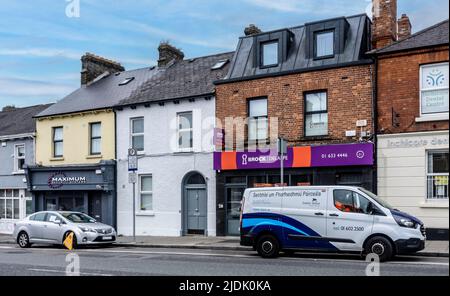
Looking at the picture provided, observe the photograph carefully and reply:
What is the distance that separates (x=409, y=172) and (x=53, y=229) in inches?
496

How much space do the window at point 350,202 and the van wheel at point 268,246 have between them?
197 centimetres

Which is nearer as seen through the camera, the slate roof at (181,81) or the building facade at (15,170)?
the slate roof at (181,81)

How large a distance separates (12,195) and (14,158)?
2.11 m

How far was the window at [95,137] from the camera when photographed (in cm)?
2462

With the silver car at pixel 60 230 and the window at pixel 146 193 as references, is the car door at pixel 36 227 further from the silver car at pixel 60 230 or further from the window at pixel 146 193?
the window at pixel 146 193

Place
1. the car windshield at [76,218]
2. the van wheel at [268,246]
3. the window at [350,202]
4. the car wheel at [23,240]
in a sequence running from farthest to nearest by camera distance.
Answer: the car wheel at [23,240] → the car windshield at [76,218] → the van wheel at [268,246] → the window at [350,202]

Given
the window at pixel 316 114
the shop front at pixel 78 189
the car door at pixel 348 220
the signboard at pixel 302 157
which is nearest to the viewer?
the car door at pixel 348 220

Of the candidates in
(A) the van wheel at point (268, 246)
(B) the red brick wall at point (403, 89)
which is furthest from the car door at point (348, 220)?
(B) the red brick wall at point (403, 89)

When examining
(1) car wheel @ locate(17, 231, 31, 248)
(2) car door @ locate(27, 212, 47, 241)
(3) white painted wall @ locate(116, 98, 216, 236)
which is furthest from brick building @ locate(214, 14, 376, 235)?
(1) car wheel @ locate(17, 231, 31, 248)

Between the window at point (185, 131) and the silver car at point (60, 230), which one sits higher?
the window at point (185, 131)

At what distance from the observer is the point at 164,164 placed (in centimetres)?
2233

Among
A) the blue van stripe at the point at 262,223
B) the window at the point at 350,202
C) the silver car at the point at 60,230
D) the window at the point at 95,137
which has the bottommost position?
the silver car at the point at 60,230
